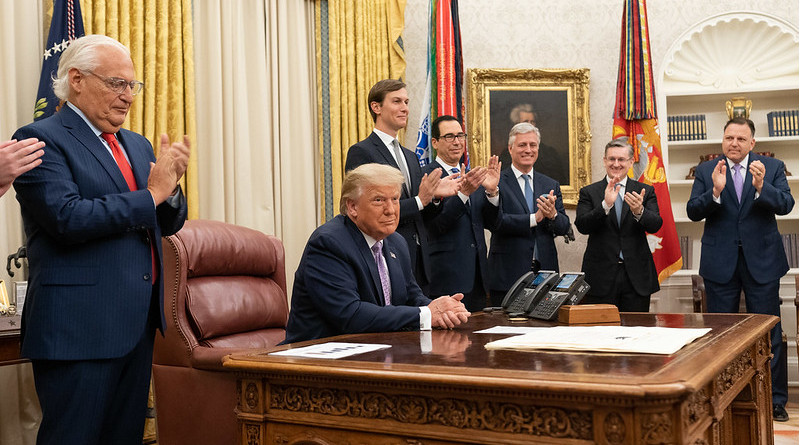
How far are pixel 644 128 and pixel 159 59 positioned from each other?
365cm

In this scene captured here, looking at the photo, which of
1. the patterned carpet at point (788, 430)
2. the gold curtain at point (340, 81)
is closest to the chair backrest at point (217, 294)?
the gold curtain at point (340, 81)

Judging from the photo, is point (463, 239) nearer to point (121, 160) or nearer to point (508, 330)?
point (508, 330)

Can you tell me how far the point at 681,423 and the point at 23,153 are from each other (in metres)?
1.83

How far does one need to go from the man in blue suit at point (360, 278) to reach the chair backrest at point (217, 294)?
2.07ft

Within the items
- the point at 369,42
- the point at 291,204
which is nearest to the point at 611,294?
the point at 291,204

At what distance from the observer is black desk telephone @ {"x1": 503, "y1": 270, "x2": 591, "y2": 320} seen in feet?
9.66

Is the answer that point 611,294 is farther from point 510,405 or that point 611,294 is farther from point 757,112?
point 510,405

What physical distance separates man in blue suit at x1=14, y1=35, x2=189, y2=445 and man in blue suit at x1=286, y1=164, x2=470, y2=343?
0.48 meters

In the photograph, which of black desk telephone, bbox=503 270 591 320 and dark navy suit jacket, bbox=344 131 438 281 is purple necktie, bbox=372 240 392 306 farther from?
dark navy suit jacket, bbox=344 131 438 281

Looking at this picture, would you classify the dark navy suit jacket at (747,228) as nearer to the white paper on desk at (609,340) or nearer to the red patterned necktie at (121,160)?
the white paper on desk at (609,340)

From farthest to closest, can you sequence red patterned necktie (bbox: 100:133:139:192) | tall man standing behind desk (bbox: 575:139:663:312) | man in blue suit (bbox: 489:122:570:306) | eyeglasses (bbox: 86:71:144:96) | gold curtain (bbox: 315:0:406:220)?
gold curtain (bbox: 315:0:406:220) → tall man standing behind desk (bbox: 575:139:663:312) → man in blue suit (bbox: 489:122:570:306) → red patterned necktie (bbox: 100:133:139:192) → eyeglasses (bbox: 86:71:144:96)

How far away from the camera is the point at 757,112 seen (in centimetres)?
653

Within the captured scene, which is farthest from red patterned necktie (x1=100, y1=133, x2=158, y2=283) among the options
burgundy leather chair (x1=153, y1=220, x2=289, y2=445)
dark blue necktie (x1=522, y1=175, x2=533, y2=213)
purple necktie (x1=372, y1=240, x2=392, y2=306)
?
dark blue necktie (x1=522, y1=175, x2=533, y2=213)

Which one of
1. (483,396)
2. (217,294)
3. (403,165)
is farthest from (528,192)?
(483,396)
